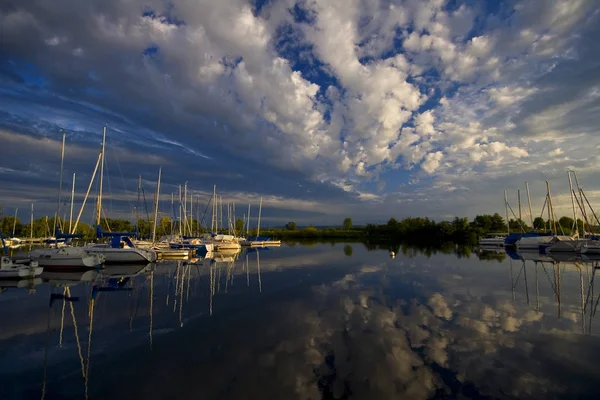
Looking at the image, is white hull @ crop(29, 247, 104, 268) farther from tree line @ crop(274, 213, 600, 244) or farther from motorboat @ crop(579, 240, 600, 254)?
tree line @ crop(274, 213, 600, 244)

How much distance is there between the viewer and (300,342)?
11.7m

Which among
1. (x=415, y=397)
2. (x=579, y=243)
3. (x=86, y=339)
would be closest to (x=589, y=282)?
(x=415, y=397)

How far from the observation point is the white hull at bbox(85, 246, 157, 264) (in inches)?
1368

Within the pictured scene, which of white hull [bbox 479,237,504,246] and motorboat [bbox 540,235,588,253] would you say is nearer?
motorboat [bbox 540,235,588,253]

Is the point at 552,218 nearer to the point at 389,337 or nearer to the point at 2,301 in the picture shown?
the point at 389,337

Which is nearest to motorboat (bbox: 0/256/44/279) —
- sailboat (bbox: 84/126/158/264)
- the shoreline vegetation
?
sailboat (bbox: 84/126/158/264)

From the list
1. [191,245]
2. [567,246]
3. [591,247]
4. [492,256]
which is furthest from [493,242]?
[191,245]

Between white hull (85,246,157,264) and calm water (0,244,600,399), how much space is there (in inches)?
483

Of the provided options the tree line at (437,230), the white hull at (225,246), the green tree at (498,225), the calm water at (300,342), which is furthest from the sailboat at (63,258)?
the green tree at (498,225)

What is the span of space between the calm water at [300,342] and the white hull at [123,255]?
12268mm

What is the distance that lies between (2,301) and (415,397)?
73.5 feet

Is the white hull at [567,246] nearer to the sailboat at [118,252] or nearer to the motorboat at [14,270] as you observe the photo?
the sailboat at [118,252]

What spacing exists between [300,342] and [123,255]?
3071 centimetres

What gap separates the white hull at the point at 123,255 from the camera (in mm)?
34750
